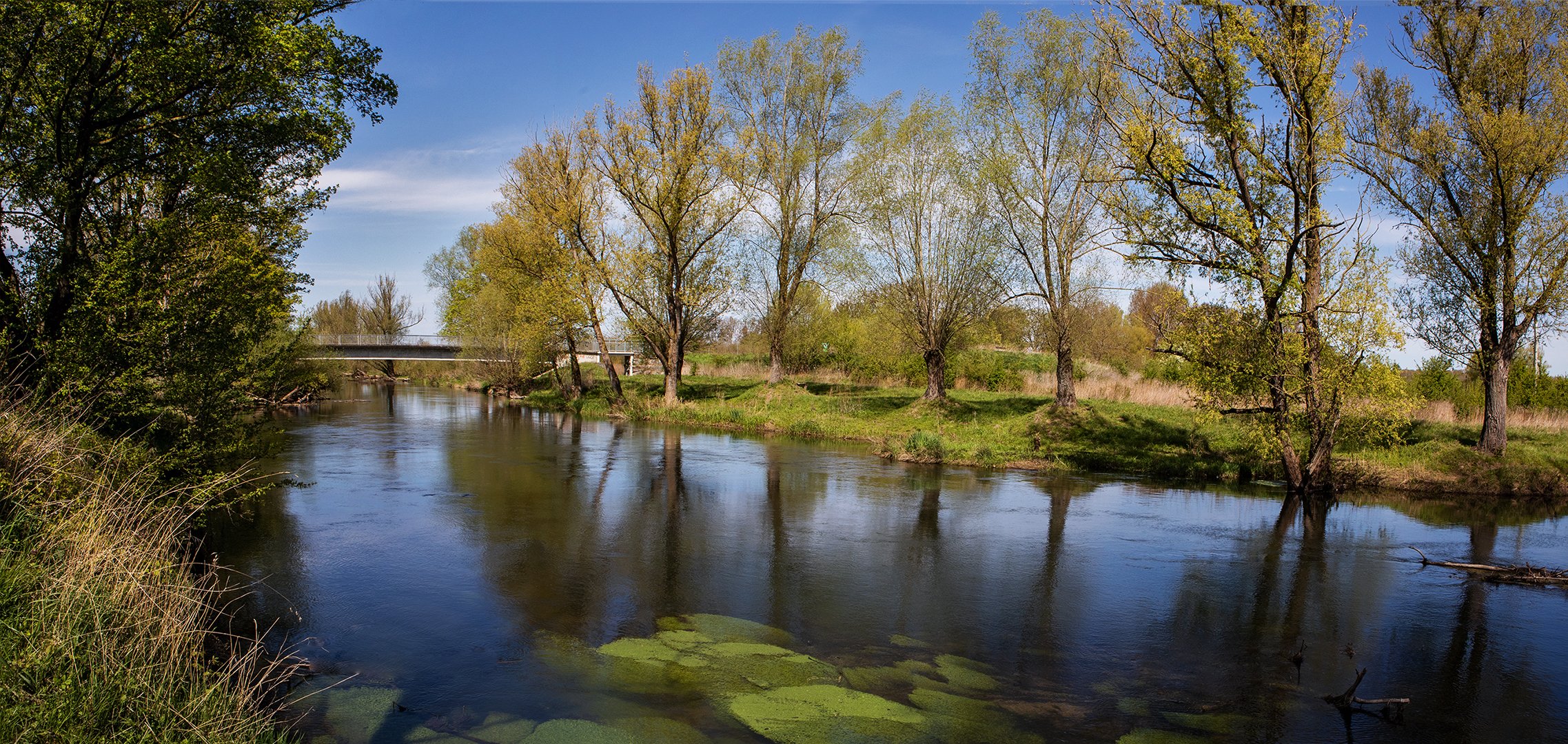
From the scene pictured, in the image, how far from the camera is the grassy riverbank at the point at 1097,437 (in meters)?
18.3

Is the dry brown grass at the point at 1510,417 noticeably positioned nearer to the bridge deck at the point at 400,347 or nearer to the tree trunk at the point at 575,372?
the tree trunk at the point at 575,372

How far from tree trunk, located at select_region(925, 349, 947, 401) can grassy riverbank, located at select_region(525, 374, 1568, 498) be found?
416 millimetres

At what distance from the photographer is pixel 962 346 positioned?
95.6 feet

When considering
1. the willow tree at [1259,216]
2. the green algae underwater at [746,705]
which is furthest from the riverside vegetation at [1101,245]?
the green algae underwater at [746,705]

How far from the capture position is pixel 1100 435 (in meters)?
22.6

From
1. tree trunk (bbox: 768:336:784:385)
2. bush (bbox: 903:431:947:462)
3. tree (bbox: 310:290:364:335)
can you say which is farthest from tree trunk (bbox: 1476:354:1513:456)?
tree (bbox: 310:290:364:335)

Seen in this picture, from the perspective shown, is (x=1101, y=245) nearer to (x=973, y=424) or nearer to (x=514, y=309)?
(x=973, y=424)

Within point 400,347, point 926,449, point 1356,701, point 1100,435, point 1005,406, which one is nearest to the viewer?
point 1356,701

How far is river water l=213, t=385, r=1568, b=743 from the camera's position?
679 cm

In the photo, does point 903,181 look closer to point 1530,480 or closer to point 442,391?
point 1530,480

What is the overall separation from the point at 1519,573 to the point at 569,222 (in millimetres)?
28736

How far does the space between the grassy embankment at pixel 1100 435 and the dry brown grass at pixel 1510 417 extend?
1.00ft

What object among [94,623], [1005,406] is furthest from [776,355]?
[94,623]

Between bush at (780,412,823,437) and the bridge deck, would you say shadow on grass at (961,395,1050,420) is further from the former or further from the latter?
the bridge deck
